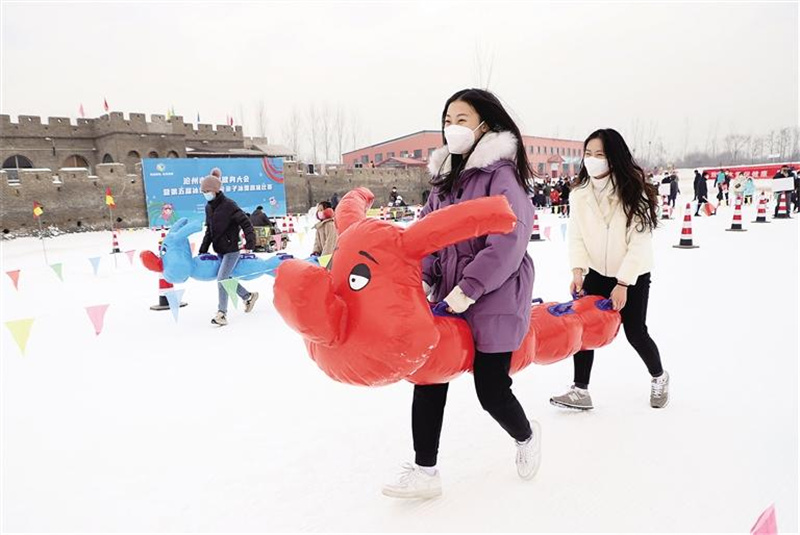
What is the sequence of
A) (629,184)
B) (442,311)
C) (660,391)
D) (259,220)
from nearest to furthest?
(442,311) → (629,184) → (660,391) → (259,220)

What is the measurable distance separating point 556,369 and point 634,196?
149 cm

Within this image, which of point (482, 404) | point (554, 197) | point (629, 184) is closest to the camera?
point (482, 404)

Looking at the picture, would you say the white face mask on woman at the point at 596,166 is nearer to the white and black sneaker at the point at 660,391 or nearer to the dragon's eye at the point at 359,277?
the white and black sneaker at the point at 660,391

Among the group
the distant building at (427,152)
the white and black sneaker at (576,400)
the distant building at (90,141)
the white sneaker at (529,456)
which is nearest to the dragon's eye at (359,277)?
the white sneaker at (529,456)

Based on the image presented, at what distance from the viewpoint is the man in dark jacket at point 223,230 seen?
5.26m

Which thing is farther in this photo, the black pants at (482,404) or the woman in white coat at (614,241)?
the woman in white coat at (614,241)

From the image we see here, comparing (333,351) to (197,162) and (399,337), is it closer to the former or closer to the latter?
(399,337)

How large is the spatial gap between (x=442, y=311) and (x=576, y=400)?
1.40m

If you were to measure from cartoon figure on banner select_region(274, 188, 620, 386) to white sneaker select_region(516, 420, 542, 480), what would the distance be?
56 centimetres

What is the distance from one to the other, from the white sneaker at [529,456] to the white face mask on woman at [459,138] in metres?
1.28

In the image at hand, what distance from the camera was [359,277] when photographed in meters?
1.75

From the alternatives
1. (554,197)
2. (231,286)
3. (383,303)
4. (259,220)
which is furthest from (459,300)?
(554,197)

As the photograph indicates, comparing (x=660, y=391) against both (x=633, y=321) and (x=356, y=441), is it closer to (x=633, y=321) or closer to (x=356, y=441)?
(x=633, y=321)

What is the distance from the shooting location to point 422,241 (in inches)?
68.4
